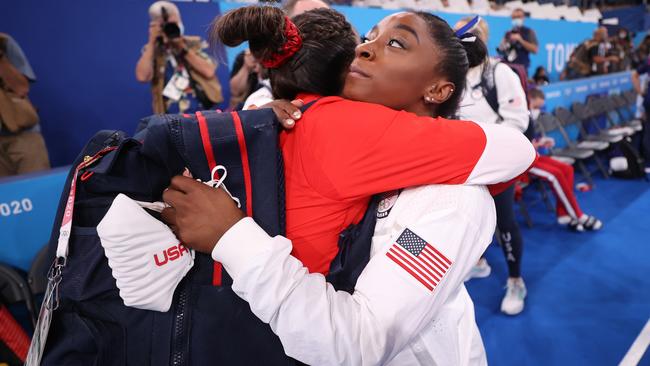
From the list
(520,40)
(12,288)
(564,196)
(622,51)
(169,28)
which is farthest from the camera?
(622,51)

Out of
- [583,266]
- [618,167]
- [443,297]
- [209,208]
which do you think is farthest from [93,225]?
[618,167]

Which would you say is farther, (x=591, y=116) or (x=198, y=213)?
(x=591, y=116)

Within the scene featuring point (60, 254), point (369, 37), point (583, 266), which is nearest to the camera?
point (60, 254)

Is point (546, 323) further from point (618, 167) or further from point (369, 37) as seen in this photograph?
point (618, 167)

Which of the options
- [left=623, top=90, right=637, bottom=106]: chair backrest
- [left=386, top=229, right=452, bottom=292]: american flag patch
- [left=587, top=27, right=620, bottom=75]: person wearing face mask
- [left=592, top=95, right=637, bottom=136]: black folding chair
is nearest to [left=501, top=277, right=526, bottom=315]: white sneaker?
[left=386, top=229, right=452, bottom=292]: american flag patch

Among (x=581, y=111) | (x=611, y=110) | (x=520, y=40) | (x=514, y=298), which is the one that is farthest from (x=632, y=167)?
(x=514, y=298)

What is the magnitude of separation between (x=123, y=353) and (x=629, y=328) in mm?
2916

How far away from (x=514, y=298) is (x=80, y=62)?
Result: 3588mm

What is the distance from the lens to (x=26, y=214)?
2.18 meters

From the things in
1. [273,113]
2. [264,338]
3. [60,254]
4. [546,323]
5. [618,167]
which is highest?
[273,113]

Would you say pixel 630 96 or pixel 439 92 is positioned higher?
pixel 439 92

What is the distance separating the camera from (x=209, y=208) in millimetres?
767

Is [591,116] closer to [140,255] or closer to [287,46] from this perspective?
[287,46]

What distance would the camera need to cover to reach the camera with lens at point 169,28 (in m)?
3.04
